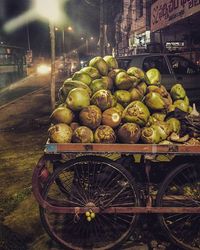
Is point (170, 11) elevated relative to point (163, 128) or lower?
elevated

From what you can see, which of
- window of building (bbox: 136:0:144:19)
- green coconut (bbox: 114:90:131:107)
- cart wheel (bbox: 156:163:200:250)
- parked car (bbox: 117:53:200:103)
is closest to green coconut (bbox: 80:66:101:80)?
green coconut (bbox: 114:90:131:107)

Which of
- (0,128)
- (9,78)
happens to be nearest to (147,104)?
(0,128)

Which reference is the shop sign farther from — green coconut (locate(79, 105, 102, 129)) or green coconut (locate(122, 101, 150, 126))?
green coconut (locate(79, 105, 102, 129))

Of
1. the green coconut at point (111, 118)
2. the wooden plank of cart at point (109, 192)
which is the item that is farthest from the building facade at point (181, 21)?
the wooden plank of cart at point (109, 192)

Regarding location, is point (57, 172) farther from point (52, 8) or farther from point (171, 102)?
point (52, 8)

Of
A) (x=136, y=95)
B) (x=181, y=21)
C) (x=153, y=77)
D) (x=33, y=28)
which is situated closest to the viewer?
(x=136, y=95)

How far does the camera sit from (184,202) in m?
3.57

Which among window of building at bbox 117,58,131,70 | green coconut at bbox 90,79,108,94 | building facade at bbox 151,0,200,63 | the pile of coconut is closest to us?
the pile of coconut

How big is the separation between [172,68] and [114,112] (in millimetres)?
7019

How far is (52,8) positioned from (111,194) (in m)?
9.15

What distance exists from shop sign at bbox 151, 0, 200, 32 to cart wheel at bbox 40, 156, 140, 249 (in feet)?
33.9

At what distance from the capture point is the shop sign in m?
12.8

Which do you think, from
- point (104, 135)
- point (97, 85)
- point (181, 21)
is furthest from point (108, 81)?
point (181, 21)

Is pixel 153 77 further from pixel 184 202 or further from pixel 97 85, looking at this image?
pixel 184 202
